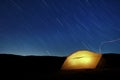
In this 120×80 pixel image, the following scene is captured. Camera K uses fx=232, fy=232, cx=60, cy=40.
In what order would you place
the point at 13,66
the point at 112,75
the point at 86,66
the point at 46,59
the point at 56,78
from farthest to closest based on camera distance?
the point at 46,59, the point at 13,66, the point at 86,66, the point at 56,78, the point at 112,75

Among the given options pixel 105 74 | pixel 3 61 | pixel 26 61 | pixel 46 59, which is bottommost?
pixel 46 59

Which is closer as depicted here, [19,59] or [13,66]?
[13,66]

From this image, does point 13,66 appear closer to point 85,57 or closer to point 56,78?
point 85,57

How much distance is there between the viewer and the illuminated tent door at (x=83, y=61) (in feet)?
46.5

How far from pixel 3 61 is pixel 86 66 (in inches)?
463

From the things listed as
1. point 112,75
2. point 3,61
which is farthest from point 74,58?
point 3,61

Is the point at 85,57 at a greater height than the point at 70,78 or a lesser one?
lesser

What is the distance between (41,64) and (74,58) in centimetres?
1105

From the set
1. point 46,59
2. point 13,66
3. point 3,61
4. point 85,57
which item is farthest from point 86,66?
point 46,59

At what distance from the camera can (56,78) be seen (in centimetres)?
1141

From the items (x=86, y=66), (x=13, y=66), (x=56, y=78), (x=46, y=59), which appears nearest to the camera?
(x=56, y=78)

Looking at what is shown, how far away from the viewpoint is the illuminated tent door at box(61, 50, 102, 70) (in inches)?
558

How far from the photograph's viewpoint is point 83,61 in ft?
46.9

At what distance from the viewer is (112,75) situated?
34.6 feet
